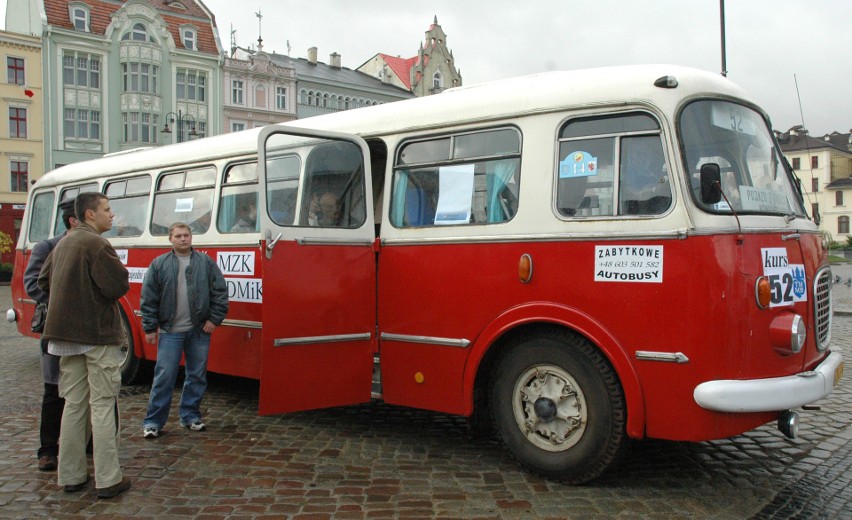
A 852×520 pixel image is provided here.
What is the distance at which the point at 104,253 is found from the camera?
474 cm

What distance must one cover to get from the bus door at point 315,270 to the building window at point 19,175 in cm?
4194

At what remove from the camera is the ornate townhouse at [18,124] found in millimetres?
40938

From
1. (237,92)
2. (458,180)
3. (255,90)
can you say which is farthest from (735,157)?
(255,90)

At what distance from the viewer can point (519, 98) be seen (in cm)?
531

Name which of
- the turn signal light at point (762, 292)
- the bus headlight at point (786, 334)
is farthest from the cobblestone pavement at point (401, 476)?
the turn signal light at point (762, 292)

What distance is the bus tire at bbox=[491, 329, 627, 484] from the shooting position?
4734 millimetres

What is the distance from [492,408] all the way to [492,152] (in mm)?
1975

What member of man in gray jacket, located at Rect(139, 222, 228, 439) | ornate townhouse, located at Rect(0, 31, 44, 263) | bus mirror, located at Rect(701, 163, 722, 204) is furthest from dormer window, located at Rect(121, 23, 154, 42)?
bus mirror, located at Rect(701, 163, 722, 204)

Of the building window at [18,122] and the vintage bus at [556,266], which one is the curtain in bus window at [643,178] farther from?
the building window at [18,122]

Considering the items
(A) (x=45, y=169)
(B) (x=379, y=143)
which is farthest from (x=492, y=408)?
(A) (x=45, y=169)

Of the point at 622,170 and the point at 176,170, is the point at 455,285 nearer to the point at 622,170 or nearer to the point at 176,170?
the point at 622,170

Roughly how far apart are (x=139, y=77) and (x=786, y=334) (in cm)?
4636

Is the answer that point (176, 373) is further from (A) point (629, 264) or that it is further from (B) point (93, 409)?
(A) point (629, 264)

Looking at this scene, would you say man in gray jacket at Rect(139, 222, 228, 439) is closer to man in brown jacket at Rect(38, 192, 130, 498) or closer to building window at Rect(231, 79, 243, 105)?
man in brown jacket at Rect(38, 192, 130, 498)
